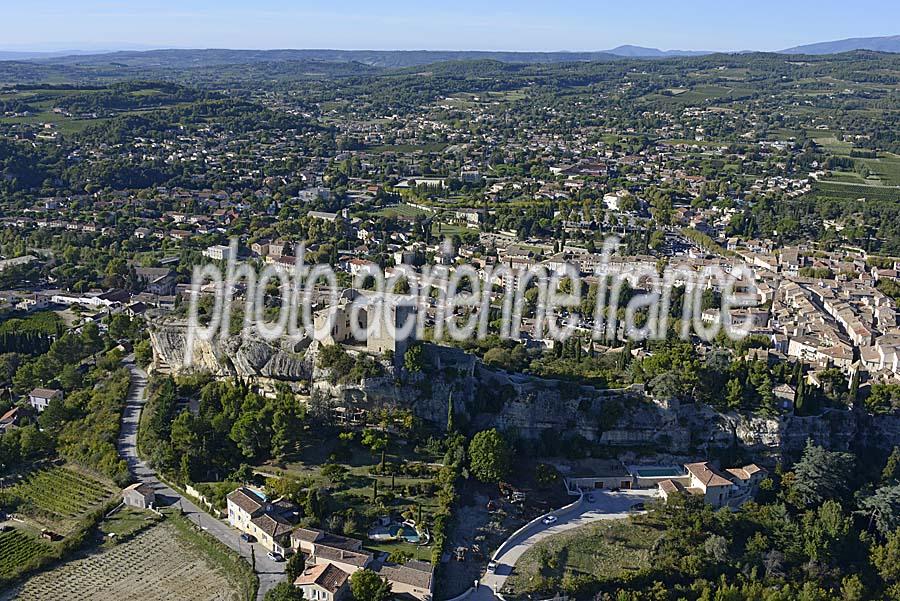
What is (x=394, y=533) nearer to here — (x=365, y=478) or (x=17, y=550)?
(x=365, y=478)

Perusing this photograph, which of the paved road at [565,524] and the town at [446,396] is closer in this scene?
the paved road at [565,524]

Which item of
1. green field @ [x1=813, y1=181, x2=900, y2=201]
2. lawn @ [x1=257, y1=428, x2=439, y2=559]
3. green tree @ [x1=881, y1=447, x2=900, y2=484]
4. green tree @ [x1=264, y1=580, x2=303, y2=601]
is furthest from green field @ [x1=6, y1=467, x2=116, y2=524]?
green field @ [x1=813, y1=181, x2=900, y2=201]

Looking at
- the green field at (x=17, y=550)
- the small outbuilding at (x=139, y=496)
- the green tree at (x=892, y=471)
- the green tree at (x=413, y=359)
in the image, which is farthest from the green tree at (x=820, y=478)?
the green field at (x=17, y=550)

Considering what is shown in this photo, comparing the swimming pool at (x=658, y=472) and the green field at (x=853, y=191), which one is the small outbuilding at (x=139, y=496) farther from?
the green field at (x=853, y=191)

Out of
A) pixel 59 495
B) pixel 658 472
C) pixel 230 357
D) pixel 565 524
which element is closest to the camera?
pixel 565 524

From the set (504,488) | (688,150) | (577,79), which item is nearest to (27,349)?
(504,488)

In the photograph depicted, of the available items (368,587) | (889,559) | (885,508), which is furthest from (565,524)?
(885,508)
